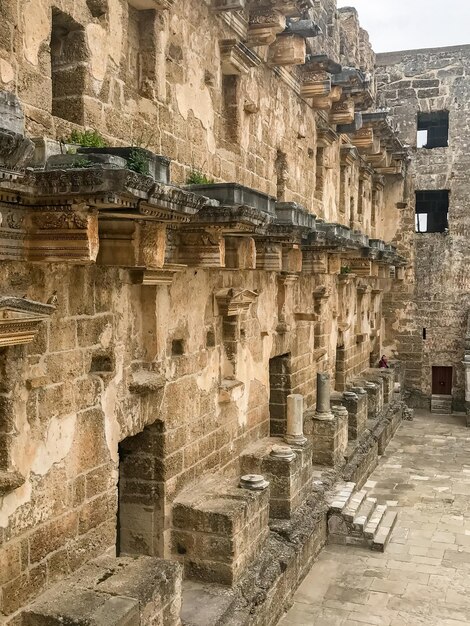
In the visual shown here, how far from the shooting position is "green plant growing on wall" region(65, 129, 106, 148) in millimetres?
4871

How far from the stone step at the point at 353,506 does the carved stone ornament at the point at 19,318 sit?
6219 mm

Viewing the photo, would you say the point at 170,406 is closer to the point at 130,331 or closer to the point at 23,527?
the point at 130,331

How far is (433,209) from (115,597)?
17.4 meters

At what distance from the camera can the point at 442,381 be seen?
1955 cm

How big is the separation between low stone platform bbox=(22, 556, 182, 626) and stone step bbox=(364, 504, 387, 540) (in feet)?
14.9

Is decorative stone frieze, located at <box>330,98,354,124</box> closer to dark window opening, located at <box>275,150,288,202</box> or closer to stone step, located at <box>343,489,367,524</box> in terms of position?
dark window opening, located at <box>275,150,288,202</box>

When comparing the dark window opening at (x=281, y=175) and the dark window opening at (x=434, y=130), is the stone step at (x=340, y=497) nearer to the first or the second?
the dark window opening at (x=281, y=175)

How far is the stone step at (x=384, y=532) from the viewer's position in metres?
9.15

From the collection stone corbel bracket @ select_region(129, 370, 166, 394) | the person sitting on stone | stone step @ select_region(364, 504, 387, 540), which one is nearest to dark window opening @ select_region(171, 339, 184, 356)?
stone corbel bracket @ select_region(129, 370, 166, 394)

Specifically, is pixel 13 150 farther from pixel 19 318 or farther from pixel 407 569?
pixel 407 569

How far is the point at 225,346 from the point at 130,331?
7.20 feet

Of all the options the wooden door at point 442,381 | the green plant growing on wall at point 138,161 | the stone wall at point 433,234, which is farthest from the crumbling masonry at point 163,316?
the wooden door at point 442,381

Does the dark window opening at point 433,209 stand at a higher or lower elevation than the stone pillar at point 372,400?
higher

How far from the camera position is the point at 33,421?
4.61 metres
